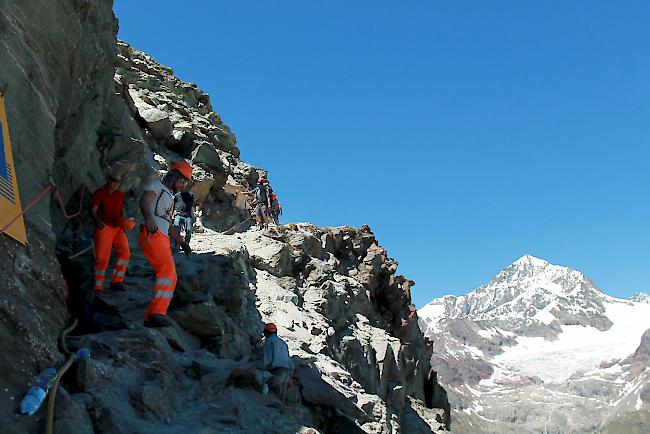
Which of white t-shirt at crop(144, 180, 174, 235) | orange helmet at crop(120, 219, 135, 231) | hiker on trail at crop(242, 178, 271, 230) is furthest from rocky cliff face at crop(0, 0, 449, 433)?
hiker on trail at crop(242, 178, 271, 230)

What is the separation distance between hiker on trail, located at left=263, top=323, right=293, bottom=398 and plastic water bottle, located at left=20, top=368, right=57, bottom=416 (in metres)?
5.23

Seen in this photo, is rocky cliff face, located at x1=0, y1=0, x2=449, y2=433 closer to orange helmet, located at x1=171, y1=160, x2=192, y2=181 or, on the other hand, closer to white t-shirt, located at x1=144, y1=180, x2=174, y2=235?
white t-shirt, located at x1=144, y1=180, x2=174, y2=235

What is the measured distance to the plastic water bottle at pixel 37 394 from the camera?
227 inches

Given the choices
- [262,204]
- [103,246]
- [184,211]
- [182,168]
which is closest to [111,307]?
[103,246]

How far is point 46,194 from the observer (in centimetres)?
911

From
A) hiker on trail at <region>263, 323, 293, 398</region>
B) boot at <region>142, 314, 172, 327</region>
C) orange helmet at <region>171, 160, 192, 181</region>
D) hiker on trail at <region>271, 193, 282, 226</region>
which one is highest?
hiker on trail at <region>271, 193, 282, 226</region>

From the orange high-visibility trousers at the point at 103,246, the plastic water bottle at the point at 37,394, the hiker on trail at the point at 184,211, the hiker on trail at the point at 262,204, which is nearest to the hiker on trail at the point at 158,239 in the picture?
the orange high-visibility trousers at the point at 103,246

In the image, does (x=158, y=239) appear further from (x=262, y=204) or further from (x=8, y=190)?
(x=262, y=204)

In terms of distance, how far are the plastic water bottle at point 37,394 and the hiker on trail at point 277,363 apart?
523 centimetres

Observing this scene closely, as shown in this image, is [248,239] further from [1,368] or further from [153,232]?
[1,368]

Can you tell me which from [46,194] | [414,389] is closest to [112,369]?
[46,194]

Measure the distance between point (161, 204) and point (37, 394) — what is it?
4.08 m

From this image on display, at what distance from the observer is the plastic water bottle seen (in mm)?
5777

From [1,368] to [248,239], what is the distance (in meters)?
23.3
